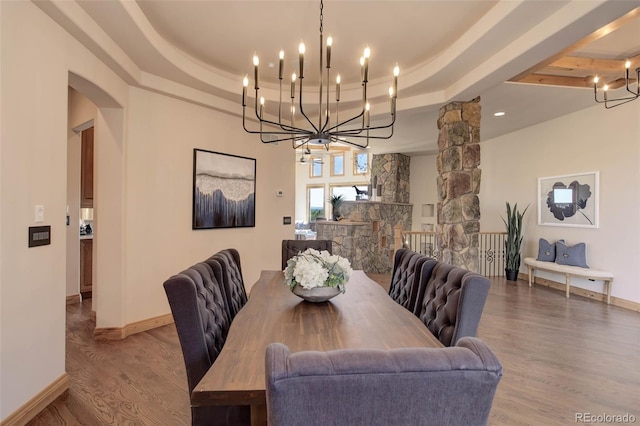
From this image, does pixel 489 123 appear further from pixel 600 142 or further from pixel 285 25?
pixel 285 25

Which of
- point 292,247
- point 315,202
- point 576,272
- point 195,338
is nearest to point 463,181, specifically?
point 292,247

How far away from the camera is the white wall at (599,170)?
4.65 meters

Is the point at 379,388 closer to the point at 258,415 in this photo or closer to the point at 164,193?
the point at 258,415

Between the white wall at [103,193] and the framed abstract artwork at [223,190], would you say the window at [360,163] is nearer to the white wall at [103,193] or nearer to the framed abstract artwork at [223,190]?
the white wall at [103,193]

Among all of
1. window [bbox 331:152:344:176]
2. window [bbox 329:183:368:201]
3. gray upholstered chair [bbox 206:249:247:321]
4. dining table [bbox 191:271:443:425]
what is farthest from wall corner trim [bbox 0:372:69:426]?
window [bbox 331:152:344:176]

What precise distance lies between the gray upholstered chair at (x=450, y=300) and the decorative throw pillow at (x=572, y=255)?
4.52 m

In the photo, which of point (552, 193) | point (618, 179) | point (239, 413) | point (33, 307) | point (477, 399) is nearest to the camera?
point (477, 399)

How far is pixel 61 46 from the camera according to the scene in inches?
94.9

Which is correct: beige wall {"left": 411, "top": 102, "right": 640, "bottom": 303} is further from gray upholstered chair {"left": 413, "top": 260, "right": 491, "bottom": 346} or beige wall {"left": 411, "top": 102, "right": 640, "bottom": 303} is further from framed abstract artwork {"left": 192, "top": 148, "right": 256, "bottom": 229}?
framed abstract artwork {"left": 192, "top": 148, "right": 256, "bottom": 229}

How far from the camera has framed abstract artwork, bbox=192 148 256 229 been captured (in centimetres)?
421

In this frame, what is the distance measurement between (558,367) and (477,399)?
2838mm

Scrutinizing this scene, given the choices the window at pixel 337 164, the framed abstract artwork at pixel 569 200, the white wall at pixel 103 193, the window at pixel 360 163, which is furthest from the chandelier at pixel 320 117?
the window at pixel 337 164

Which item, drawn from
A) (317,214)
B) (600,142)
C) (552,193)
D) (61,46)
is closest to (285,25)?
(61,46)

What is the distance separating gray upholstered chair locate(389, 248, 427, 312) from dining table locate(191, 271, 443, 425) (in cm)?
19
